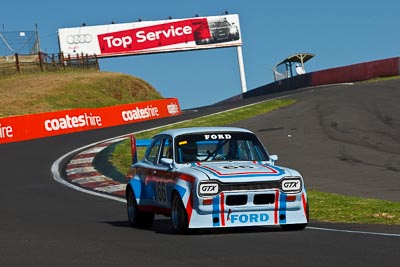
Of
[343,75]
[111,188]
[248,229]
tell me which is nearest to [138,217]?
[248,229]

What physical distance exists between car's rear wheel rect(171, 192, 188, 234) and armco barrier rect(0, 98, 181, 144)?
2735cm

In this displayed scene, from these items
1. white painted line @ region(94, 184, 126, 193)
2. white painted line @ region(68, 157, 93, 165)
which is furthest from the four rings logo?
white painted line @ region(94, 184, 126, 193)

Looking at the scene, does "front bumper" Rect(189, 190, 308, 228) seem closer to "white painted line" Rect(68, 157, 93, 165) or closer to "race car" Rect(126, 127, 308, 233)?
"race car" Rect(126, 127, 308, 233)

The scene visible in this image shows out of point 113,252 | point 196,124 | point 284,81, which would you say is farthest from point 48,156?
point 284,81

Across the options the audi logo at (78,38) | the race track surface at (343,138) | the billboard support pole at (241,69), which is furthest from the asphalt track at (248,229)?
the billboard support pole at (241,69)

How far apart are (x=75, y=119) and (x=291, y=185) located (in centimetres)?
3255

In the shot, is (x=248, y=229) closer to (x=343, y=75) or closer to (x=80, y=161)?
(x=80, y=161)

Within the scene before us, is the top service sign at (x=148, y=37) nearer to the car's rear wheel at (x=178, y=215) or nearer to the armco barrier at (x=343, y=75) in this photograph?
the armco barrier at (x=343, y=75)

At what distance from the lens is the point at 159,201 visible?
42.7ft

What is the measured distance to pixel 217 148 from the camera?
1320 cm

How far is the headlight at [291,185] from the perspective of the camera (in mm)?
11953

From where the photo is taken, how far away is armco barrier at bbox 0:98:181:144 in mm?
39531

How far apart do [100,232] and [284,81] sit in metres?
59.1

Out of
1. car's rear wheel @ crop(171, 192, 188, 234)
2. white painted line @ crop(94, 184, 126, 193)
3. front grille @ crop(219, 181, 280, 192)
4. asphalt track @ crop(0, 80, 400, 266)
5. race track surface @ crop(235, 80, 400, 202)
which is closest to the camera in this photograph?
asphalt track @ crop(0, 80, 400, 266)
